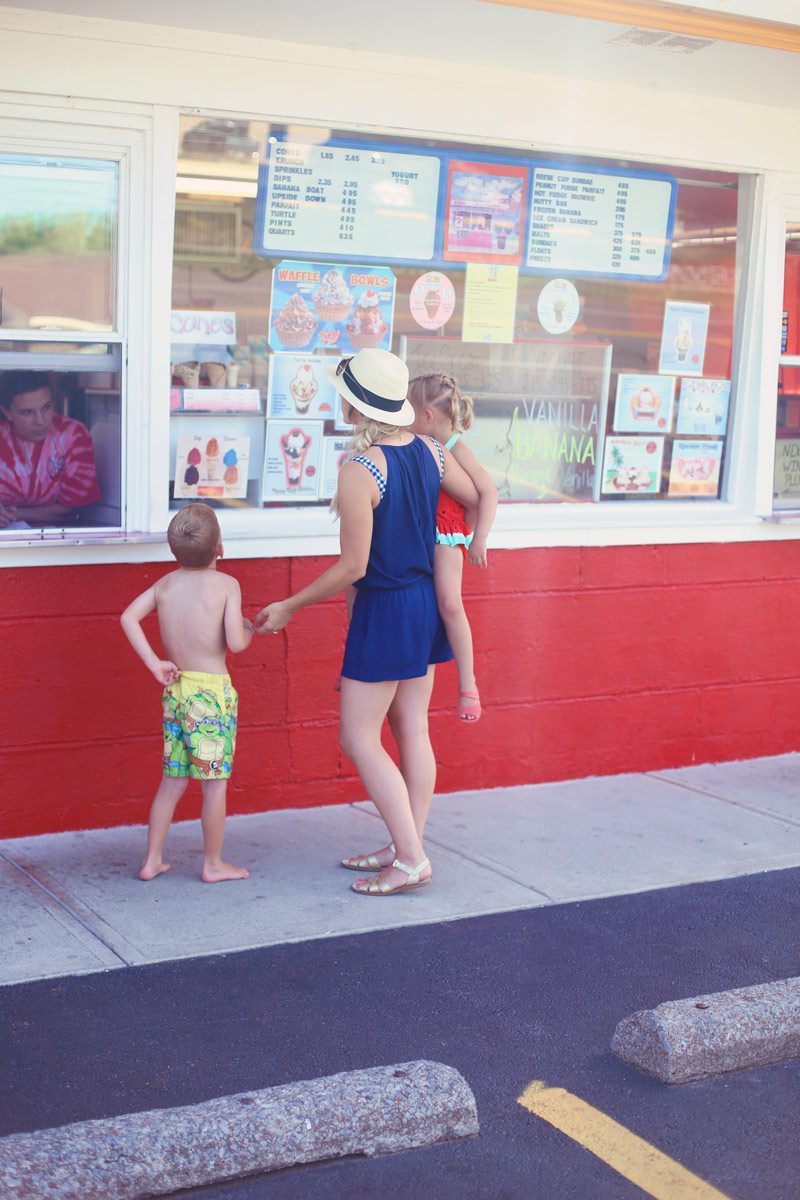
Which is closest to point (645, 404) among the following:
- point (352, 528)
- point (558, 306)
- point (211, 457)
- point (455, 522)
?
point (558, 306)

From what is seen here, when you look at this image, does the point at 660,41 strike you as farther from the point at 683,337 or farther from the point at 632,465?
the point at 632,465

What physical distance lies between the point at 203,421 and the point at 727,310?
2.79 metres

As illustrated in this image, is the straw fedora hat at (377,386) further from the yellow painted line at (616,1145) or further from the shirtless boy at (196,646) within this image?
the yellow painted line at (616,1145)

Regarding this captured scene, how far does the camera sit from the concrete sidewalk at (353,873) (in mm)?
4395

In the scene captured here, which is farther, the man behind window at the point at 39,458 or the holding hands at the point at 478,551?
the man behind window at the point at 39,458

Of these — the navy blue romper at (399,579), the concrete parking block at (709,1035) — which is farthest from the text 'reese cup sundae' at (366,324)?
the concrete parking block at (709,1035)

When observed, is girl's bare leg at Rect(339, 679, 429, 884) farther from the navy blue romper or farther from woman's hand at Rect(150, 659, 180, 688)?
woman's hand at Rect(150, 659, 180, 688)

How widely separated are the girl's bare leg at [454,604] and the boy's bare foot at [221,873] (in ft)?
3.42

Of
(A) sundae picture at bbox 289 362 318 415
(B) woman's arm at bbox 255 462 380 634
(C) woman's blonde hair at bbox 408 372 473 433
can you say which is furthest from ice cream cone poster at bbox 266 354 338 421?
(B) woman's arm at bbox 255 462 380 634

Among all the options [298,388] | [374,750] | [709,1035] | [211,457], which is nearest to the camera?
[709,1035]

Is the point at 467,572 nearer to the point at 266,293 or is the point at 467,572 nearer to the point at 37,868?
the point at 266,293

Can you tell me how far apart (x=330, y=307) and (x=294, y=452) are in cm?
63

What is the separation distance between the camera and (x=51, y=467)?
5.19 meters

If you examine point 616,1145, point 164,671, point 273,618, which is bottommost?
point 616,1145
